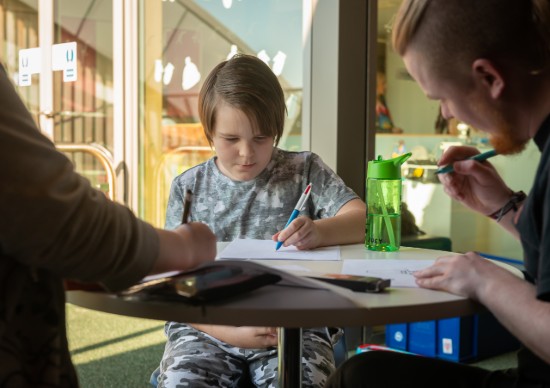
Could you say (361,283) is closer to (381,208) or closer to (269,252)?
(269,252)

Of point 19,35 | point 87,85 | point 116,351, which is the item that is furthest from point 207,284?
point 19,35

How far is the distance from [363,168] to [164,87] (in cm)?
186

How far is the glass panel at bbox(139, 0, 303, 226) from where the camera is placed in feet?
12.2

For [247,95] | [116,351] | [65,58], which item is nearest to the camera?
[247,95]

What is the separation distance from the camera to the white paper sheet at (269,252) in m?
1.35

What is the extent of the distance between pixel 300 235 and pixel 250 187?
1.50ft

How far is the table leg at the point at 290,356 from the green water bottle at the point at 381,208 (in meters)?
0.37

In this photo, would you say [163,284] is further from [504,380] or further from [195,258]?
[504,380]

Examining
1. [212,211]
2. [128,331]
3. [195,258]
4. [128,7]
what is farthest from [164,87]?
[195,258]

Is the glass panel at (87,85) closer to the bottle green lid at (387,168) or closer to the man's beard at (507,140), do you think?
the bottle green lid at (387,168)

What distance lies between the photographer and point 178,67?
430 centimetres

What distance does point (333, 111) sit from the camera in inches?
114

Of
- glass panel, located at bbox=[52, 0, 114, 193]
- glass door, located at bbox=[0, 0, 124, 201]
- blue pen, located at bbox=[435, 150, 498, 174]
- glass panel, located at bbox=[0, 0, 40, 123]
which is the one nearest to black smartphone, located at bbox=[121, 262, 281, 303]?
blue pen, located at bbox=[435, 150, 498, 174]

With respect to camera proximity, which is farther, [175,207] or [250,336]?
[175,207]
